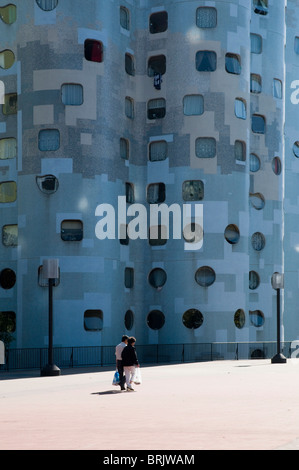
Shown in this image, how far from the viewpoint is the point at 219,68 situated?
5916 centimetres

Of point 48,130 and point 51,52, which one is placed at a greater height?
point 51,52

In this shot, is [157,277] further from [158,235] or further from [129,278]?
[158,235]

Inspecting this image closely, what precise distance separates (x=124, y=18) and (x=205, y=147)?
10288 mm

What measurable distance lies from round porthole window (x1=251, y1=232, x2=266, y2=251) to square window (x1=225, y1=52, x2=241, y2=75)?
12.4m

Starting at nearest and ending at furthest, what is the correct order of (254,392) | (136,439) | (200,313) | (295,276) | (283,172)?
(136,439) < (254,392) < (200,313) < (283,172) < (295,276)

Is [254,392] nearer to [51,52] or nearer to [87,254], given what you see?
[87,254]

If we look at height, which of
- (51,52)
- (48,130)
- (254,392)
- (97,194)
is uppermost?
(51,52)

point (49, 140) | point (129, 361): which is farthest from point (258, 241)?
point (129, 361)

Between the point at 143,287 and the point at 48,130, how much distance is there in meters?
12.7

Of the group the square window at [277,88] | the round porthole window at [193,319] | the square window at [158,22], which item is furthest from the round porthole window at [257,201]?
the square window at [158,22]

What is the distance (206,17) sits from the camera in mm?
59844

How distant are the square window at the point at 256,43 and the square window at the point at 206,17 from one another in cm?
673

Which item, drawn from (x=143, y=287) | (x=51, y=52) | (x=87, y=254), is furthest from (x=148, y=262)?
(x=51, y=52)

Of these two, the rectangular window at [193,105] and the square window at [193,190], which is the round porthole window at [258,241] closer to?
the square window at [193,190]
